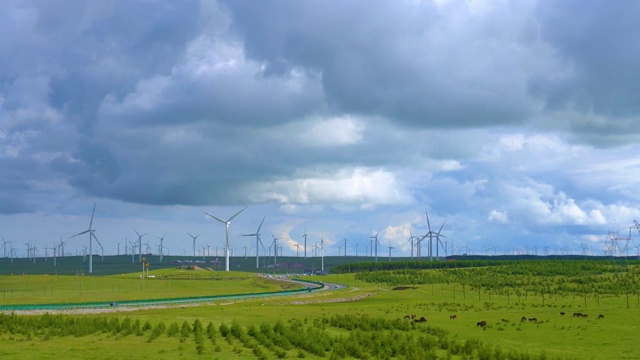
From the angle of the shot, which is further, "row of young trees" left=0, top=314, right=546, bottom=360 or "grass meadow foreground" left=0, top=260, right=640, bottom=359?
"grass meadow foreground" left=0, top=260, right=640, bottom=359

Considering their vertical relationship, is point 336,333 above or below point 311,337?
below

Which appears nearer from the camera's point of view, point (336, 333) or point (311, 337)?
point (311, 337)

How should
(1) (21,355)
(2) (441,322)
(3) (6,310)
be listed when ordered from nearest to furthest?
1. (1) (21,355)
2. (2) (441,322)
3. (3) (6,310)

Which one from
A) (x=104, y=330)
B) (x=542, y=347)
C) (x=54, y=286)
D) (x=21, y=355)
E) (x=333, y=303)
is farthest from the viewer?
(x=54, y=286)

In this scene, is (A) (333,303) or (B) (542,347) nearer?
(B) (542,347)

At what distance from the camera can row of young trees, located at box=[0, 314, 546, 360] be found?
57.6 metres

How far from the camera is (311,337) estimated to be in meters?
64.2

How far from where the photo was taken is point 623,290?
5782 inches

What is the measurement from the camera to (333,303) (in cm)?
12975

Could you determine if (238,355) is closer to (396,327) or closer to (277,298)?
(396,327)

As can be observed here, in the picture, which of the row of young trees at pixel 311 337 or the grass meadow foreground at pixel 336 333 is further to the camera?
the grass meadow foreground at pixel 336 333

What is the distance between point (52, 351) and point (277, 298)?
8284 centimetres

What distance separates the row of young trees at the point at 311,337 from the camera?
5762 centimetres

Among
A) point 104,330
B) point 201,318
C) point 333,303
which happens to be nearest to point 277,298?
point 333,303
